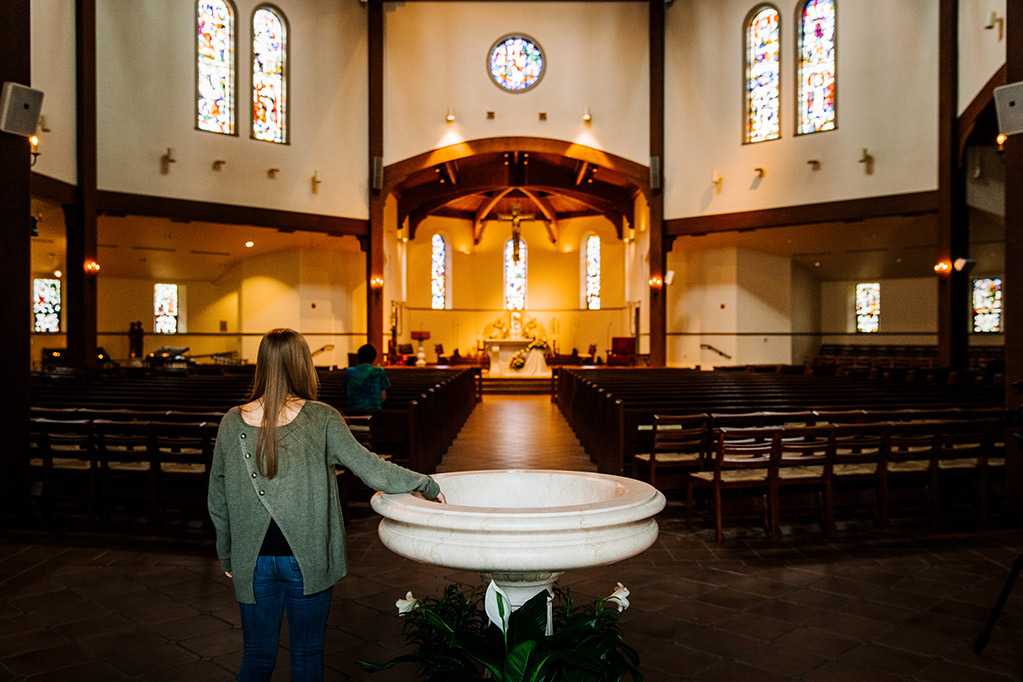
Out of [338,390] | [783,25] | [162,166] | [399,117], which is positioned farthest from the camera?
[399,117]

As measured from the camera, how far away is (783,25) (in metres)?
15.8

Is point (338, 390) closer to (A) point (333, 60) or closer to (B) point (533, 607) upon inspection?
(B) point (533, 607)

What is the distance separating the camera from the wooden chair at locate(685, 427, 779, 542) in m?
4.88

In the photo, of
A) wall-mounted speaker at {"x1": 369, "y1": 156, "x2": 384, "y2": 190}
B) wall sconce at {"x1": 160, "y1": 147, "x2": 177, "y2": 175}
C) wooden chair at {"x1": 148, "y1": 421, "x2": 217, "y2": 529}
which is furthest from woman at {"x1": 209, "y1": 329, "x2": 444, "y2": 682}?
wall-mounted speaker at {"x1": 369, "y1": 156, "x2": 384, "y2": 190}

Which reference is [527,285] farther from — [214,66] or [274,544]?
[274,544]

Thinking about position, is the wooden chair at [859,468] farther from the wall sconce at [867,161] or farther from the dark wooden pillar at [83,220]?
the dark wooden pillar at [83,220]

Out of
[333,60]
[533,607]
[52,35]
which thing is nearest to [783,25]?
[333,60]

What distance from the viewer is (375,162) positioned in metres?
17.0

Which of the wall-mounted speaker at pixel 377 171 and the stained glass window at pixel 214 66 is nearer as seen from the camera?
the stained glass window at pixel 214 66

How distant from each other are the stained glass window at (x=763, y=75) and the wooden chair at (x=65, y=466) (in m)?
14.5

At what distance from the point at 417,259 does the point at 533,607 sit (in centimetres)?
2279

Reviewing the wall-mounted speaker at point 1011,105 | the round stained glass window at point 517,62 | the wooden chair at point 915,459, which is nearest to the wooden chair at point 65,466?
the wooden chair at point 915,459

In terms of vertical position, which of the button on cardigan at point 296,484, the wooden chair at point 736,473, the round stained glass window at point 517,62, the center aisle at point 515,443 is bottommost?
the center aisle at point 515,443

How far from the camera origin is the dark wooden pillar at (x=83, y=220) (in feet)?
42.0
